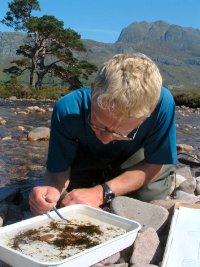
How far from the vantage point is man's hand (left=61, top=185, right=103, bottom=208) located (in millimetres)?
2240

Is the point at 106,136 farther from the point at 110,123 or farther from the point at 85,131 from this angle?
the point at 85,131

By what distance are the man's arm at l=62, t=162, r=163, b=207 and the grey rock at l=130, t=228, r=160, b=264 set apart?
39cm

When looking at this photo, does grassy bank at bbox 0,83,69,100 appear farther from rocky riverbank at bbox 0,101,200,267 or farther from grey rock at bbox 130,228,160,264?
grey rock at bbox 130,228,160,264

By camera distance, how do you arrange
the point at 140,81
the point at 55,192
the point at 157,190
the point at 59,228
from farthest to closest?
the point at 157,190 → the point at 55,192 → the point at 59,228 → the point at 140,81

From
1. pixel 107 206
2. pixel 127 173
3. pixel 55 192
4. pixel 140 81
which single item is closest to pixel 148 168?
pixel 127 173

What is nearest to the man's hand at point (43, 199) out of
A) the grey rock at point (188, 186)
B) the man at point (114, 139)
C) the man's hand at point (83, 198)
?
the man at point (114, 139)

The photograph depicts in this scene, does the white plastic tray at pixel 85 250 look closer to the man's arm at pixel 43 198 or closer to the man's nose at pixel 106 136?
the man's arm at pixel 43 198

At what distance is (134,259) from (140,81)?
2.40 feet

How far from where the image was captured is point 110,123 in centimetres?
189

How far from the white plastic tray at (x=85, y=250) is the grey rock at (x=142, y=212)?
22cm

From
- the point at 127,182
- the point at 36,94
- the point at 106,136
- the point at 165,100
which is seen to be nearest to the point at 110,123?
the point at 106,136

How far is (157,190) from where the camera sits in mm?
2691

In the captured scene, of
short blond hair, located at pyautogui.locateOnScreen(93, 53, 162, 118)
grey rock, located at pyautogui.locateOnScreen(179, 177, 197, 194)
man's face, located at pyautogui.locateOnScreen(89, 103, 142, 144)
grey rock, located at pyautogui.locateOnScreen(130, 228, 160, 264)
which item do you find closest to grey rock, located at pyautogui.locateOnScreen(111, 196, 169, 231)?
grey rock, located at pyautogui.locateOnScreen(130, 228, 160, 264)

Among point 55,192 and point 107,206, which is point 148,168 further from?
point 55,192
